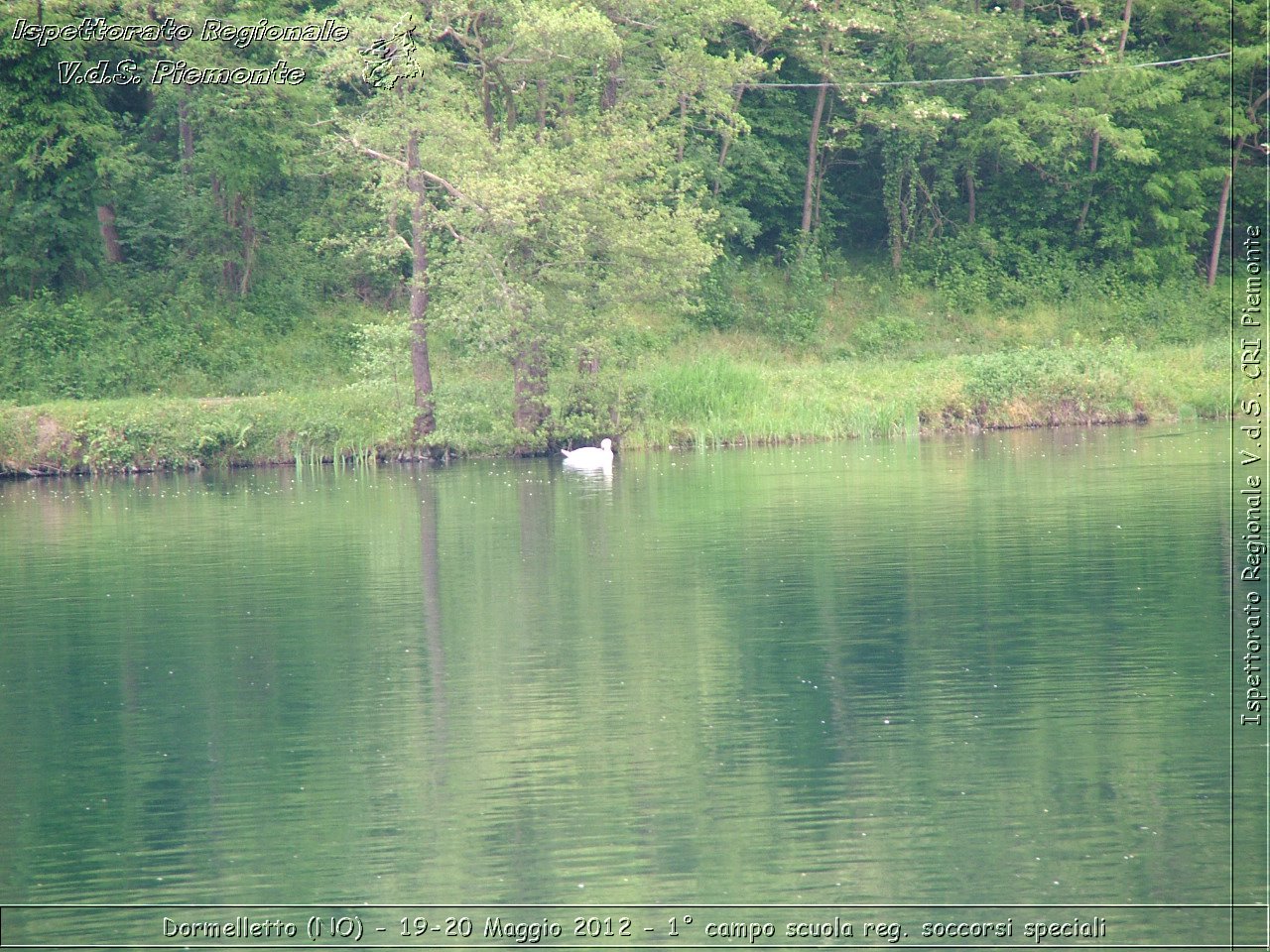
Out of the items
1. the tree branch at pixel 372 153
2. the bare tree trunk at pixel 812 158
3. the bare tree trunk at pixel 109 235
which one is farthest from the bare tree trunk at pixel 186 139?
the bare tree trunk at pixel 812 158

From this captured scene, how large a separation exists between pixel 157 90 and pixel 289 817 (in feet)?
111

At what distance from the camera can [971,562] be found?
16.8m

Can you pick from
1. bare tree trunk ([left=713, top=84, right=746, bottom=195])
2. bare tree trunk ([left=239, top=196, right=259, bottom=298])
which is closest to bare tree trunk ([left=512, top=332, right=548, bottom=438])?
bare tree trunk ([left=239, top=196, right=259, bottom=298])

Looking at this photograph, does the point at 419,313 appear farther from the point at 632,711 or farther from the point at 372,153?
the point at 632,711

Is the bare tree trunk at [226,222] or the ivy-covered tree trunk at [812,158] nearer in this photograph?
the bare tree trunk at [226,222]

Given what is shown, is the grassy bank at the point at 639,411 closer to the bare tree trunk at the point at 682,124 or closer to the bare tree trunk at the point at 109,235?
the bare tree trunk at the point at 682,124

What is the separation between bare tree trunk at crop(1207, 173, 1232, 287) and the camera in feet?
150

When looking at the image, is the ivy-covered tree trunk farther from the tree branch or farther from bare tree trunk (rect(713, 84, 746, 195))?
the tree branch

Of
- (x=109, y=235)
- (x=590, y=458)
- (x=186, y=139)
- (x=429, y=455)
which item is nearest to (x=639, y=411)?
(x=590, y=458)

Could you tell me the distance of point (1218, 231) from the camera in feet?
151

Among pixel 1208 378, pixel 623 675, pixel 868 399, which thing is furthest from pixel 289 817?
pixel 1208 378

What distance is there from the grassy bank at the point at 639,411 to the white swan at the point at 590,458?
1881 millimetres

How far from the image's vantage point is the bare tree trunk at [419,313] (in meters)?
32.9

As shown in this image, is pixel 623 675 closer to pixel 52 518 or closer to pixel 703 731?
pixel 703 731
